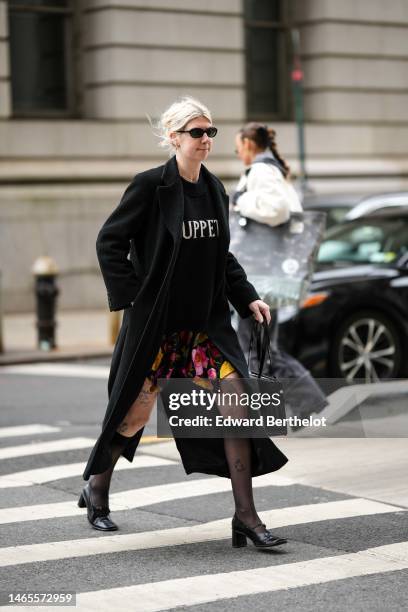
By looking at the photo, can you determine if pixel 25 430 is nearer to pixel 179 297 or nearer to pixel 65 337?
pixel 179 297

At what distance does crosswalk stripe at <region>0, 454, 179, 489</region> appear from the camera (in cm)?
790

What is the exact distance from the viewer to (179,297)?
20.2 ft

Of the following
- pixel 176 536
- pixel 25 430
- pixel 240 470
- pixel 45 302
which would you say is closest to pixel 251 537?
pixel 240 470

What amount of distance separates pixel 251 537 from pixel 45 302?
10067 mm

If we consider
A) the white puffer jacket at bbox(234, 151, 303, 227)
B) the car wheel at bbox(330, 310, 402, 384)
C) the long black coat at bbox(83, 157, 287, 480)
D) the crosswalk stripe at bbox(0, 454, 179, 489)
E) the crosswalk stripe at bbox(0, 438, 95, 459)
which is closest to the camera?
the long black coat at bbox(83, 157, 287, 480)

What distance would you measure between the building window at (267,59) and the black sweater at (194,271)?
60.2 ft

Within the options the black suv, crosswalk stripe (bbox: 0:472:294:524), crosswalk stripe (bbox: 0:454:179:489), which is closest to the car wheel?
the black suv

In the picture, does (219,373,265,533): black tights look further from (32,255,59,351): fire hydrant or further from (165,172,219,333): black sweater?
(32,255,59,351): fire hydrant

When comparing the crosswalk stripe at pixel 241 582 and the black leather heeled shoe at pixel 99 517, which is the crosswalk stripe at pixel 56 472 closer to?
the black leather heeled shoe at pixel 99 517

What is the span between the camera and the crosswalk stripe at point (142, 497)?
6.96m

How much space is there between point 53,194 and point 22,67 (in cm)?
230

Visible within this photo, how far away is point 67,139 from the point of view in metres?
21.3

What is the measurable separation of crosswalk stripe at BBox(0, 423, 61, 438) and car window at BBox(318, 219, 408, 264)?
3111 mm

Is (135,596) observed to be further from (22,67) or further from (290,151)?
(290,151)
